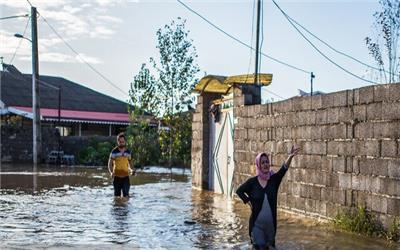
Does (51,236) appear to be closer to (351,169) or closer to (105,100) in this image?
(351,169)

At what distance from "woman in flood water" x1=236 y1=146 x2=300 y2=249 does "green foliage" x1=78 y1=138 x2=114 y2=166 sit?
27.2 meters

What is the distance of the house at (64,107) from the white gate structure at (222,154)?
2317 centimetres

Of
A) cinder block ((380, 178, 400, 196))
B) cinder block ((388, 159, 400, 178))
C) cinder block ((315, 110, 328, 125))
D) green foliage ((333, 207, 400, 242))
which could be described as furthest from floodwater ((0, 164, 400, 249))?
cinder block ((315, 110, 328, 125))

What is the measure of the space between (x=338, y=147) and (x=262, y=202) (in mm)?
3412

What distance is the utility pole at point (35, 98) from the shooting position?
1262 inches

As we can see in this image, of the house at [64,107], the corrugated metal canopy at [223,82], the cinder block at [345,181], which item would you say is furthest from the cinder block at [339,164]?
the house at [64,107]

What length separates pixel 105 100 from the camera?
50.2 meters

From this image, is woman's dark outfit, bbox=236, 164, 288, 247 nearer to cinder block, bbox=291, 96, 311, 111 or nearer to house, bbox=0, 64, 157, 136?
cinder block, bbox=291, 96, 311, 111

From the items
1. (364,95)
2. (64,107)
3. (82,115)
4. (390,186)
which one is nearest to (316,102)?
(364,95)

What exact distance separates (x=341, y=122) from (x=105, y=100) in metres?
41.5

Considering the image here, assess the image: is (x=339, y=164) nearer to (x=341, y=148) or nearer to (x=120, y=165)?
(x=341, y=148)

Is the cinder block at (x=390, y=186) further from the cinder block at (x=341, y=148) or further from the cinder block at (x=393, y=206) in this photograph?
the cinder block at (x=341, y=148)

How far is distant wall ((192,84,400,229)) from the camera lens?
8828 mm

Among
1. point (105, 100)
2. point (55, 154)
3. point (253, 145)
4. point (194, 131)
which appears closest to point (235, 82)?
point (253, 145)
